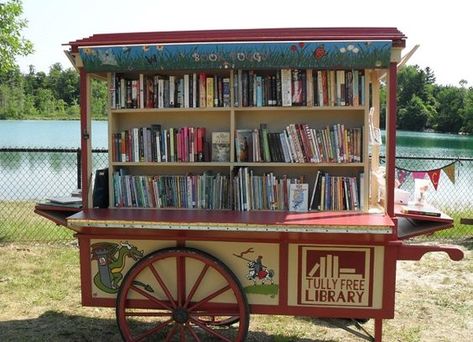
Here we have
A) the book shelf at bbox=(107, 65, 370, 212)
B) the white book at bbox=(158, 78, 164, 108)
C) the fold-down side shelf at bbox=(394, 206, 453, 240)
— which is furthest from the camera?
the white book at bbox=(158, 78, 164, 108)

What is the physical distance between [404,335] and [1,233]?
496 centimetres

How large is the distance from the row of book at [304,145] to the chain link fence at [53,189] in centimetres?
160

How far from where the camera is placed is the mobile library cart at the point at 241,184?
3.05m

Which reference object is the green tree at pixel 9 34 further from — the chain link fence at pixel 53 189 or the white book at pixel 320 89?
the white book at pixel 320 89

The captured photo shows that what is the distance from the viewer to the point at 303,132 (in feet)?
11.3

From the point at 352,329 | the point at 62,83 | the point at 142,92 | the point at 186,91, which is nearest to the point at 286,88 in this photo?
the point at 186,91

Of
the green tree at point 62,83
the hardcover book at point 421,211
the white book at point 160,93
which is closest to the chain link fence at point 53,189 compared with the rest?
the hardcover book at point 421,211

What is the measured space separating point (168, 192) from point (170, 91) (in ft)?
2.35

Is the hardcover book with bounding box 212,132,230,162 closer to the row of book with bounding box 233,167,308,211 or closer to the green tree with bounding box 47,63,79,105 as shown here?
the row of book with bounding box 233,167,308,211

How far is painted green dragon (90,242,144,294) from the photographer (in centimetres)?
322

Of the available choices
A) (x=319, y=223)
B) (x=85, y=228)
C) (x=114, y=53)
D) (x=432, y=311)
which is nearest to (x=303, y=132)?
(x=319, y=223)

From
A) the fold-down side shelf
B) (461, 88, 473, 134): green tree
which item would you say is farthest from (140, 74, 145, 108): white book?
(461, 88, 473, 134): green tree

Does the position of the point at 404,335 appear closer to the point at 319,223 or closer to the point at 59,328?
the point at 319,223

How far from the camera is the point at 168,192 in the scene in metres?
3.63
